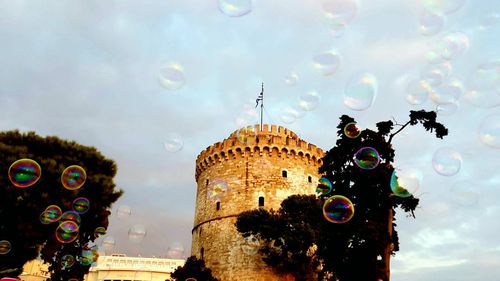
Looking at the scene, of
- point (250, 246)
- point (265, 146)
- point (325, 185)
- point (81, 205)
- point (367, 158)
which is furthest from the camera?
point (265, 146)

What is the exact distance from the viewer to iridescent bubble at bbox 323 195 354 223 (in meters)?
15.4

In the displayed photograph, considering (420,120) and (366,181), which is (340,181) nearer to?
(366,181)

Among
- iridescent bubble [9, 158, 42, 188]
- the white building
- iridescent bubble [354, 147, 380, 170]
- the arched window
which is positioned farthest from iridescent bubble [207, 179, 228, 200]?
the white building

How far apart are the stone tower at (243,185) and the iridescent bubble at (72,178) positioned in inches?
540

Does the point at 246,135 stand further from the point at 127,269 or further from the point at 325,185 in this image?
the point at 127,269

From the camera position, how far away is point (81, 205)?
1811 centimetres

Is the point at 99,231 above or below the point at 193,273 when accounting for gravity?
above

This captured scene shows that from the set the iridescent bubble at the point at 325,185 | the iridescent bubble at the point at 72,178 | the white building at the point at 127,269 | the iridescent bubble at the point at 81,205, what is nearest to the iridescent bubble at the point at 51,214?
the iridescent bubble at the point at 72,178

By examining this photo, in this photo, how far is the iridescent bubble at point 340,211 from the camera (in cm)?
1541

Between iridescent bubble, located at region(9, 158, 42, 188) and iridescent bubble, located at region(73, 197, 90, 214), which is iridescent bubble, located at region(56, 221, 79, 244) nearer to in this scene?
iridescent bubble, located at region(73, 197, 90, 214)

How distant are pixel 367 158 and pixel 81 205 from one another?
41.7 ft

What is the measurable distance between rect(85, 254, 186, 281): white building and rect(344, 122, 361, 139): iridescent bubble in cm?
4316

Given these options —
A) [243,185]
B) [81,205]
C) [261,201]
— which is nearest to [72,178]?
[81,205]

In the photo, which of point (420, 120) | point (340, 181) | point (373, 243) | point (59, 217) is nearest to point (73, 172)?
point (59, 217)
